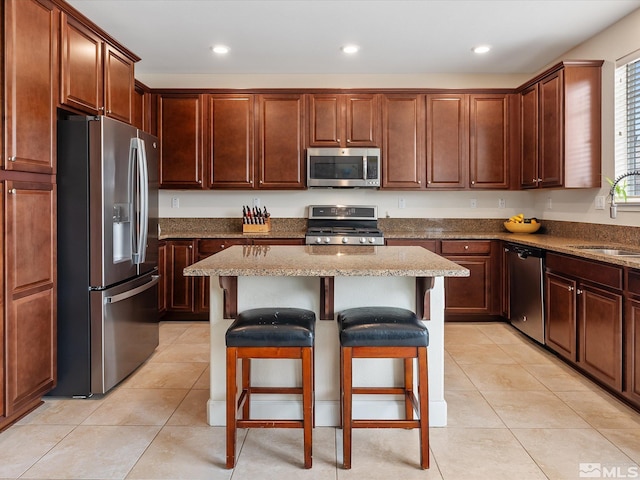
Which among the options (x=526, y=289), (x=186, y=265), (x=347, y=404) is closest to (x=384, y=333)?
(x=347, y=404)

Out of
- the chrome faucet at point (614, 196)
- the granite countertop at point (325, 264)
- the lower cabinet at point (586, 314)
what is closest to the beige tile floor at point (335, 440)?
the lower cabinet at point (586, 314)

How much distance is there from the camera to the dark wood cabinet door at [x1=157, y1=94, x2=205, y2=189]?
→ 15.3 ft


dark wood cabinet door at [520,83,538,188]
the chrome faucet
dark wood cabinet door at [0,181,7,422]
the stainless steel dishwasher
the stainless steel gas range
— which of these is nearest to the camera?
dark wood cabinet door at [0,181,7,422]

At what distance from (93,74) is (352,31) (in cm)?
198

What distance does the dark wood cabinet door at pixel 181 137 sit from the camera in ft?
15.3

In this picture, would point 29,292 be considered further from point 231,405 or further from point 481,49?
point 481,49

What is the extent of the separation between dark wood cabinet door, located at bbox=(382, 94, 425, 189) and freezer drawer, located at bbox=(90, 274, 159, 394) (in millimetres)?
2582

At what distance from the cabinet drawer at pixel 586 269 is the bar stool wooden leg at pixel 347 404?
1742 mm

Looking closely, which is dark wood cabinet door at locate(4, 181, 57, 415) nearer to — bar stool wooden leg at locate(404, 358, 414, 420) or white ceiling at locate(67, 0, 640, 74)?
white ceiling at locate(67, 0, 640, 74)

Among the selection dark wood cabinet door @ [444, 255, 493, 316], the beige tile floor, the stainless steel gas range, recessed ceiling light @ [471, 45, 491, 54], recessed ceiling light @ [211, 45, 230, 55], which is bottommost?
the beige tile floor

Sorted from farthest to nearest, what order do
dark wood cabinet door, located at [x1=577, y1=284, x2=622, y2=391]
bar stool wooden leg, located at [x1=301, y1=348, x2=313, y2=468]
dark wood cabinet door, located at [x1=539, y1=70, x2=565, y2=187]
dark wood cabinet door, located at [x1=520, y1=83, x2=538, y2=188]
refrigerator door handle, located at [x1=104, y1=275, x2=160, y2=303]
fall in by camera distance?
dark wood cabinet door, located at [x1=520, y1=83, x2=538, y2=188], dark wood cabinet door, located at [x1=539, y1=70, x2=565, y2=187], refrigerator door handle, located at [x1=104, y1=275, x2=160, y2=303], dark wood cabinet door, located at [x1=577, y1=284, x2=622, y2=391], bar stool wooden leg, located at [x1=301, y1=348, x2=313, y2=468]

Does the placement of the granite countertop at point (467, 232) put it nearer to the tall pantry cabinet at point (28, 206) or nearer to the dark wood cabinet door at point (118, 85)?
the dark wood cabinet door at point (118, 85)

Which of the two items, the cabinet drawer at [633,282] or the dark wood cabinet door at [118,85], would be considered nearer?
the cabinet drawer at [633,282]

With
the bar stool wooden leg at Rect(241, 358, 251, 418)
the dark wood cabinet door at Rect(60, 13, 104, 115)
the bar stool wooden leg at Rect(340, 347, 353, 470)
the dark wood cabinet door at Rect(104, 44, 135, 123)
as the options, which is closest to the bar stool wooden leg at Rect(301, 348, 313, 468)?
the bar stool wooden leg at Rect(340, 347, 353, 470)
